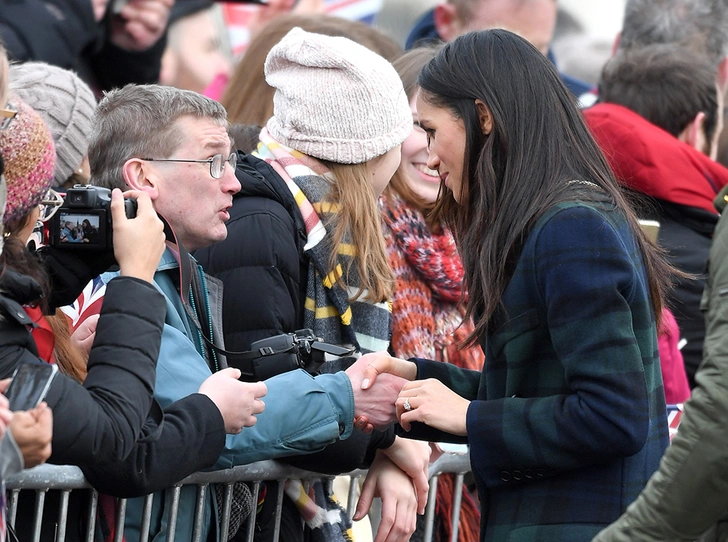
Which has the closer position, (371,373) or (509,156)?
(509,156)

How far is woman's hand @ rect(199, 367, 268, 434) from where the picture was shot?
2.68 m

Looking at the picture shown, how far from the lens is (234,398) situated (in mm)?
2689

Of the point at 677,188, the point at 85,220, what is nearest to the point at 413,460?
the point at 85,220

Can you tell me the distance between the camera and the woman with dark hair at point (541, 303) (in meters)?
2.52

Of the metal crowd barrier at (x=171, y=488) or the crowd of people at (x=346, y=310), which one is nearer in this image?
the crowd of people at (x=346, y=310)

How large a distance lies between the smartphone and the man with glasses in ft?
2.07

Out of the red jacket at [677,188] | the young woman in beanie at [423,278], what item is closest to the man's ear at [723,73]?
the red jacket at [677,188]

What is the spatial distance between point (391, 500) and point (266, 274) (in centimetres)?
74

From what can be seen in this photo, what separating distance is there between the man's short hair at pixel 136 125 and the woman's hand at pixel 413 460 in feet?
3.46

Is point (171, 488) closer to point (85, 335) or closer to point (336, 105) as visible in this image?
point (85, 335)

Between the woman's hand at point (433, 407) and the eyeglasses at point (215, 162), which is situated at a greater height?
the eyeglasses at point (215, 162)

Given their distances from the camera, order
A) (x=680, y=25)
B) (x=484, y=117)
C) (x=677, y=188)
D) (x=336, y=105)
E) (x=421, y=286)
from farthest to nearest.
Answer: (x=680, y=25) < (x=677, y=188) < (x=421, y=286) < (x=336, y=105) < (x=484, y=117)

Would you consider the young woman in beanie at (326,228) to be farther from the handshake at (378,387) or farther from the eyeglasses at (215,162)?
the eyeglasses at (215,162)

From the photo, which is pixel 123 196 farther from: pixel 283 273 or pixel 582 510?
pixel 582 510
